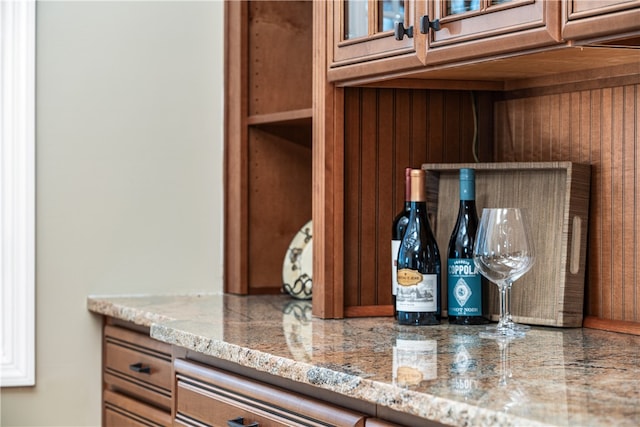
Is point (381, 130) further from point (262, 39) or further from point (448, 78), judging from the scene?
point (262, 39)

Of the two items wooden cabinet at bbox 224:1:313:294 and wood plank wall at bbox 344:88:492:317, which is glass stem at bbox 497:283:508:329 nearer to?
wood plank wall at bbox 344:88:492:317

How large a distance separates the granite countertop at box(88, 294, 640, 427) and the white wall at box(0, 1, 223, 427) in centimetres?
29

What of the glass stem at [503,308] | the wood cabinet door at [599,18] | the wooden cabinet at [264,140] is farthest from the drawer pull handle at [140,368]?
the wood cabinet door at [599,18]

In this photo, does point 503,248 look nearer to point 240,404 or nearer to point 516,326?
point 516,326

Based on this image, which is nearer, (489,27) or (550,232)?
(489,27)

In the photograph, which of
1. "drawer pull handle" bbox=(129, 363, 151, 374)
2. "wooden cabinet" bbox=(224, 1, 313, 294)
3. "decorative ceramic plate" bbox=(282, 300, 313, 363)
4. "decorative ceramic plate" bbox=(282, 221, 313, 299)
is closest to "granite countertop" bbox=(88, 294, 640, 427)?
"decorative ceramic plate" bbox=(282, 300, 313, 363)

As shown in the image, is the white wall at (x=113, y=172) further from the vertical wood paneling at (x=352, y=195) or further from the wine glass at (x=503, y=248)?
the wine glass at (x=503, y=248)

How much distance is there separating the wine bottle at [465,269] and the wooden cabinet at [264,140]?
772 millimetres

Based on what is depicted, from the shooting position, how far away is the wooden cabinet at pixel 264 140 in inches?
102

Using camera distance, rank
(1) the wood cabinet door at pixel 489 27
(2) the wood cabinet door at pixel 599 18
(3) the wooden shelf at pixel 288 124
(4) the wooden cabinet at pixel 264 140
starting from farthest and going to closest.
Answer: (4) the wooden cabinet at pixel 264 140
(3) the wooden shelf at pixel 288 124
(1) the wood cabinet door at pixel 489 27
(2) the wood cabinet door at pixel 599 18

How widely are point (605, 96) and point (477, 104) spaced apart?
0.35 metres

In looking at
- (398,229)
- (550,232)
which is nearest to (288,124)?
(398,229)

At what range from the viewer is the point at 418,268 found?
1.88 meters

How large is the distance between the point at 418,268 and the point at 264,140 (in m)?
0.87
